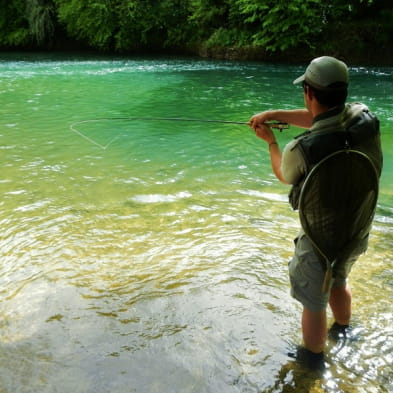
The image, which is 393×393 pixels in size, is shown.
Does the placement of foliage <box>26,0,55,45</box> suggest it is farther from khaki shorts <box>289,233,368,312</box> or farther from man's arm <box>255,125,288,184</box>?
khaki shorts <box>289,233,368,312</box>

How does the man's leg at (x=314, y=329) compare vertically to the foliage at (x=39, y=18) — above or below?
below

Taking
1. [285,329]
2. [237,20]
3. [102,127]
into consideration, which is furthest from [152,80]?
[285,329]

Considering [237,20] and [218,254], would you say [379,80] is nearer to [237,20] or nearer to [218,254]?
[237,20]

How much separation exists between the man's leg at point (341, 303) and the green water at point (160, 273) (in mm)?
151

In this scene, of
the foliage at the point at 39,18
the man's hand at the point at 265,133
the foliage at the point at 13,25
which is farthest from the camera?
the foliage at the point at 13,25

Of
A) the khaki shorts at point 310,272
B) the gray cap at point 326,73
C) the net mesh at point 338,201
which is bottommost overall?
the khaki shorts at point 310,272

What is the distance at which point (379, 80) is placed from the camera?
1456 cm

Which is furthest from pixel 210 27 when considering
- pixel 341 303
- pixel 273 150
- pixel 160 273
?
pixel 341 303

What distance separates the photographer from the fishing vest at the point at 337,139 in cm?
185

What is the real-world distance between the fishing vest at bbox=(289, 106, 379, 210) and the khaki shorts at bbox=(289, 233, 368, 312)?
443 millimetres

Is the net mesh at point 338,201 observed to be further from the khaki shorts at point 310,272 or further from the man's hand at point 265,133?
the man's hand at point 265,133

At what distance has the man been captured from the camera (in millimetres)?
1874

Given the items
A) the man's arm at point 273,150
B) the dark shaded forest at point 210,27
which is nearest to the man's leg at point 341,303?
Result: the man's arm at point 273,150

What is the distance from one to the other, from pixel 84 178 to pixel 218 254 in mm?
2844
